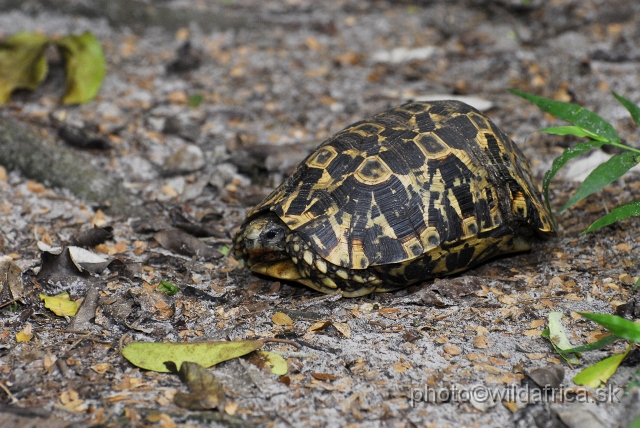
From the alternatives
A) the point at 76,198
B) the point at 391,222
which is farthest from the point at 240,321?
the point at 76,198

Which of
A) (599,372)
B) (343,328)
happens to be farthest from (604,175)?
(343,328)

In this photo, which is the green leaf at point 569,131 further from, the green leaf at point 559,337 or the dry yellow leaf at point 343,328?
the dry yellow leaf at point 343,328

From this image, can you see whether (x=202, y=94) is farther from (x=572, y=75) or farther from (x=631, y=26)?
(x=631, y=26)

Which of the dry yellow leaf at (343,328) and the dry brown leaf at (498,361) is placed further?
the dry yellow leaf at (343,328)

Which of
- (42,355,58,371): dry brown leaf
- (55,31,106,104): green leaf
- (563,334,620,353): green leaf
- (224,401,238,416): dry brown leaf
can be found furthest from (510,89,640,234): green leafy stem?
(55,31,106,104): green leaf

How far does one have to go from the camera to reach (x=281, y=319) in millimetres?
3846

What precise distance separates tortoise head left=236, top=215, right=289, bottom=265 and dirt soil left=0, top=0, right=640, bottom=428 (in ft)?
0.70

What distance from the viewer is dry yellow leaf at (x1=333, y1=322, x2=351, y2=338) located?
370 cm

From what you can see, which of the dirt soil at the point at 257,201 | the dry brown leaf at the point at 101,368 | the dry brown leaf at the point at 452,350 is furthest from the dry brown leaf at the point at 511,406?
the dry brown leaf at the point at 101,368

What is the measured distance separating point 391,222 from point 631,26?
5251 mm

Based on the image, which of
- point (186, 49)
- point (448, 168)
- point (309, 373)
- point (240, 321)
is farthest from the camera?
point (186, 49)

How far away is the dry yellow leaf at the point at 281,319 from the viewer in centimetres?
382

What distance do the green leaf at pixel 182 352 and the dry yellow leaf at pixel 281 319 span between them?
0.37m

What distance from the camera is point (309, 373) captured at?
3.36m
